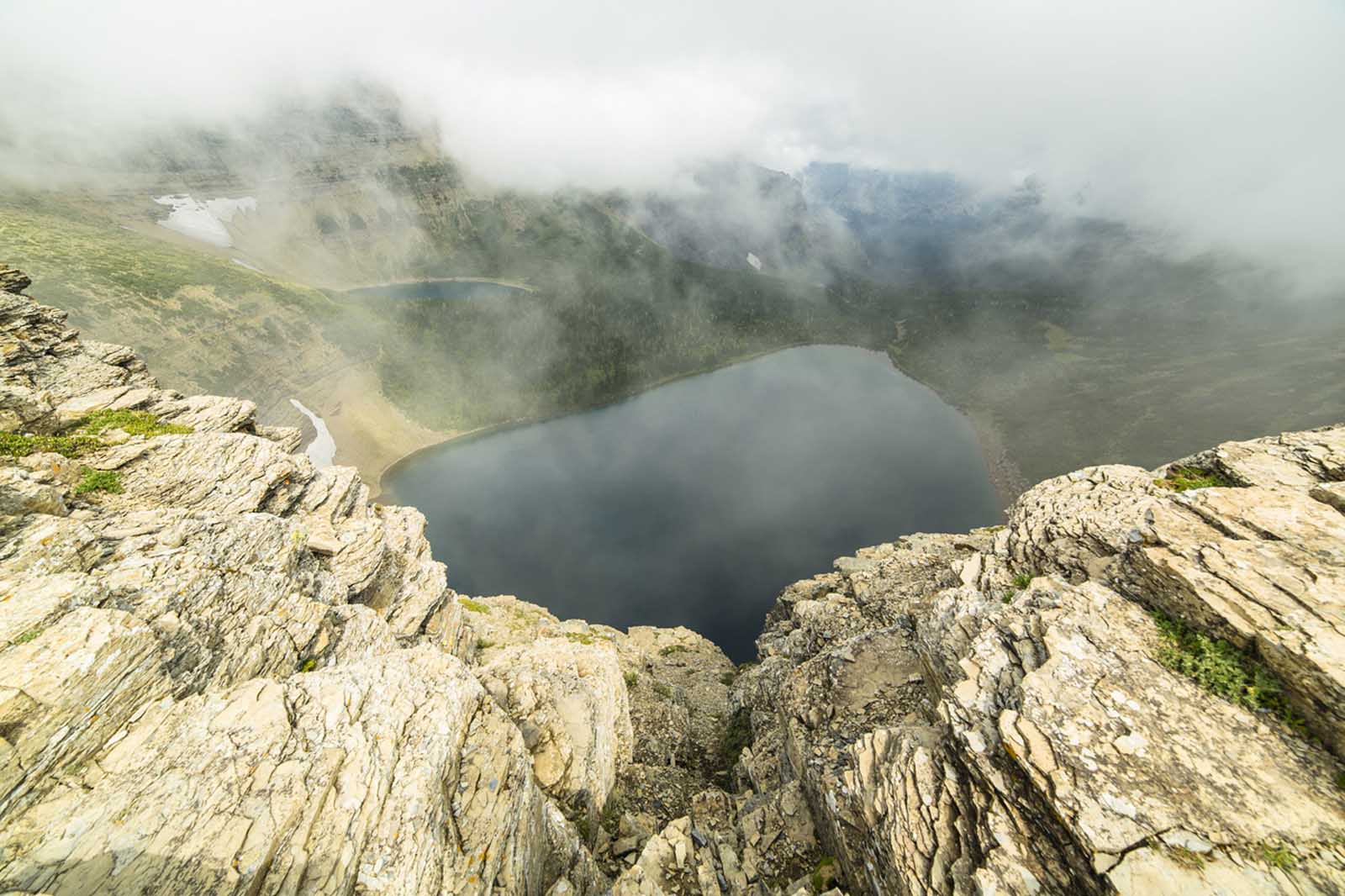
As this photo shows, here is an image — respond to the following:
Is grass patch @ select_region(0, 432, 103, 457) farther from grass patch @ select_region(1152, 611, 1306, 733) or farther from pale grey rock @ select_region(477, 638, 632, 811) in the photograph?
grass patch @ select_region(1152, 611, 1306, 733)

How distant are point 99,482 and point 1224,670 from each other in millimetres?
36369

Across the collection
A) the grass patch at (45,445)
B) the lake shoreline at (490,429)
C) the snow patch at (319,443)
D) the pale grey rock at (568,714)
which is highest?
the grass patch at (45,445)

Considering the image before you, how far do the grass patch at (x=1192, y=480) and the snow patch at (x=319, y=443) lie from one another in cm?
14228

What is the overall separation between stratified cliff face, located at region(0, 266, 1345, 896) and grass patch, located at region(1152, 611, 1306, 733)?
0.22 feet

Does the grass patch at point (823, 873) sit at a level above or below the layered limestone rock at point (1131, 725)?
below

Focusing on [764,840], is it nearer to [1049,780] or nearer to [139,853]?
[1049,780]

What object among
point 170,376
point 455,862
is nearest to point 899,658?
point 455,862

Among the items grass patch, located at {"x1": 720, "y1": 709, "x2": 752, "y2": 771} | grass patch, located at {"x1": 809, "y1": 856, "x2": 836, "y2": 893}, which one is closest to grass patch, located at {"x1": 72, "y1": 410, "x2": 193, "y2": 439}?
grass patch, located at {"x1": 809, "y1": 856, "x2": 836, "y2": 893}

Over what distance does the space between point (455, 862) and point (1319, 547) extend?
80.1 ft

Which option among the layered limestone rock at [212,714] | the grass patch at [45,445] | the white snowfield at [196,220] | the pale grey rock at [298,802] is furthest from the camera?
the white snowfield at [196,220]

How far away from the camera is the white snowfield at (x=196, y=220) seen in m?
185

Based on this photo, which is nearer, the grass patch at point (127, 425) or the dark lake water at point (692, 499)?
the grass patch at point (127, 425)

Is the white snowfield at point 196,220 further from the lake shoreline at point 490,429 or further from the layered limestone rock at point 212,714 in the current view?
the layered limestone rock at point 212,714

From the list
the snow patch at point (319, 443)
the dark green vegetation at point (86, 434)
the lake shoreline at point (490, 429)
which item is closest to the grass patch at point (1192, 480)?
the dark green vegetation at point (86, 434)
